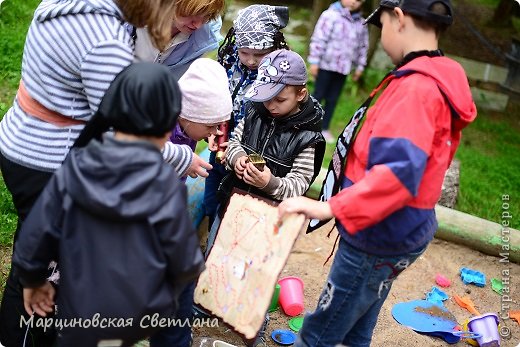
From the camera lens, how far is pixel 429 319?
143 inches

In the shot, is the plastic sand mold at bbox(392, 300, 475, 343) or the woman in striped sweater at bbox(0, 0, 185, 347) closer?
the woman in striped sweater at bbox(0, 0, 185, 347)

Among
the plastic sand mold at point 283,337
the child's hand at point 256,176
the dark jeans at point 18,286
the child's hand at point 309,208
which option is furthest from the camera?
the plastic sand mold at point 283,337

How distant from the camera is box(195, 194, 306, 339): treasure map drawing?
223cm

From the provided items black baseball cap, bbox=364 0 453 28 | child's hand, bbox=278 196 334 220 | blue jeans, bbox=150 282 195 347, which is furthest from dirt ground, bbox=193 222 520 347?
black baseball cap, bbox=364 0 453 28

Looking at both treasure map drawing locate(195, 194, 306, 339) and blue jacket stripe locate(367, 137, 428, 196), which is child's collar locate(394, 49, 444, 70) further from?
treasure map drawing locate(195, 194, 306, 339)

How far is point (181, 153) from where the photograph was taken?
246cm

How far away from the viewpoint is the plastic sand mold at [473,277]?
4098 mm

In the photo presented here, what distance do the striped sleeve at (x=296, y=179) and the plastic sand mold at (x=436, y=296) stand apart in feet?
4.68

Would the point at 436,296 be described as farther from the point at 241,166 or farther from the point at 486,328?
the point at 241,166

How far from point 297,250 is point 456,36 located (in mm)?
7741

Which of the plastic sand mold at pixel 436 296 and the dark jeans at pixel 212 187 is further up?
the dark jeans at pixel 212 187

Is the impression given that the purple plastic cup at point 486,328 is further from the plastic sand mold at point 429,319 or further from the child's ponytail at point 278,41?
the child's ponytail at point 278,41

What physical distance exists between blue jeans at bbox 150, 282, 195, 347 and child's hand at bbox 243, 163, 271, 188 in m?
0.71

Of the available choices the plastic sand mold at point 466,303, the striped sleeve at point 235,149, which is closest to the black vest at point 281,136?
the striped sleeve at point 235,149
